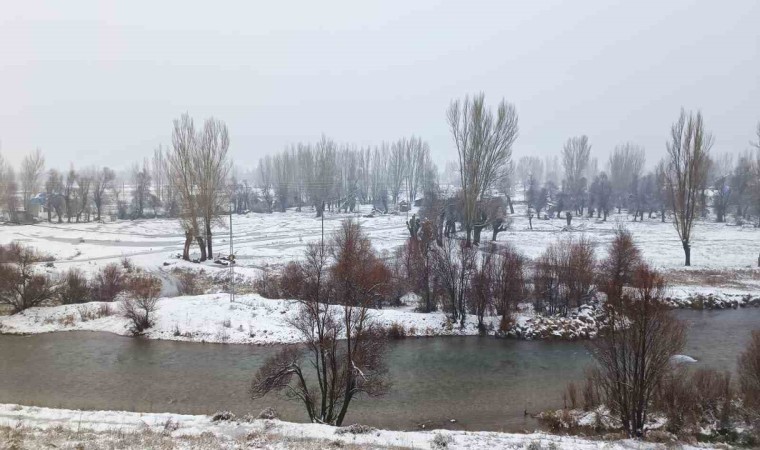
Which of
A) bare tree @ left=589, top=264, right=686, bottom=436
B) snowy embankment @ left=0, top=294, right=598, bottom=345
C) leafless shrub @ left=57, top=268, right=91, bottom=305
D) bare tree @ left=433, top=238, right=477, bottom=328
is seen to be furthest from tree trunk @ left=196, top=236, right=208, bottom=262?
bare tree @ left=589, top=264, right=686, bottom=436

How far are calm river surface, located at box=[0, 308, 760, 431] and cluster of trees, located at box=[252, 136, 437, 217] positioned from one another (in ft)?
171

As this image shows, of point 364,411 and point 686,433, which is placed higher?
point 686,433

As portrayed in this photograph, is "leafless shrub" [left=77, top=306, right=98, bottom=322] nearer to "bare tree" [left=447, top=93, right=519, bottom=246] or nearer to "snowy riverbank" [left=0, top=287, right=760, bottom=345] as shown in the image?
"snowy riverbank" [left=0, top=287, right=760, bottom=345]

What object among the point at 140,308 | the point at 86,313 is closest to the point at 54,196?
the point at 86,313

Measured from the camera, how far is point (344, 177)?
88.1m

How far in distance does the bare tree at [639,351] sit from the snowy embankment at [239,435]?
5.70 feet

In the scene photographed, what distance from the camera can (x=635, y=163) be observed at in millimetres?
93375

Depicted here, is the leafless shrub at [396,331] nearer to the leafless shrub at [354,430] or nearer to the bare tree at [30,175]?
the leafless shrub at [354,430]

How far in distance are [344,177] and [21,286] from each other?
65.4 meters

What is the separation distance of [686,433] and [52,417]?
1660 centimetres

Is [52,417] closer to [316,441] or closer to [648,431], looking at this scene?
[316,441]

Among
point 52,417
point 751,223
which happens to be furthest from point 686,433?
point 751,223

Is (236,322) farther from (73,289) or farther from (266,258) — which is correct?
(266,258)

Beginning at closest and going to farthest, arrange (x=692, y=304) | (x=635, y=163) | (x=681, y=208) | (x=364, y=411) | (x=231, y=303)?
1. (x=364, y=411)
2. (x=231, y=303)
3. (x=692, y=304)
4. (x=681, y=208)
5. (x=635, y=163)
